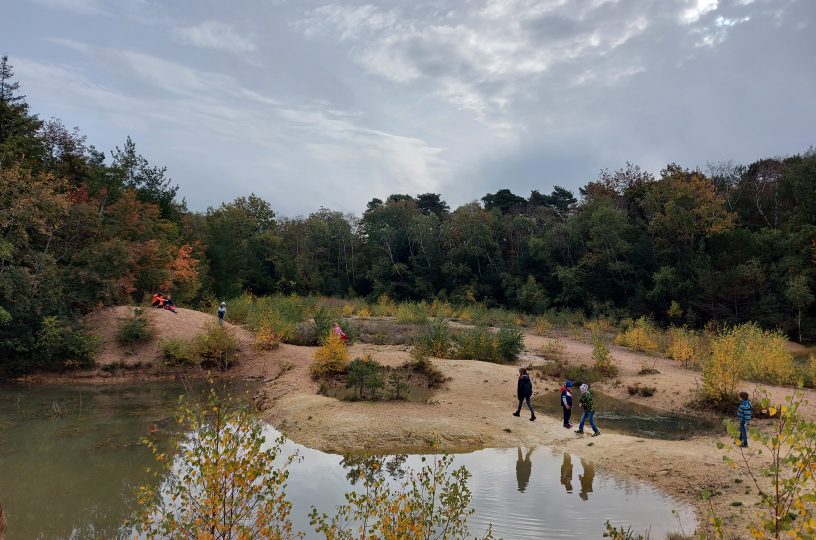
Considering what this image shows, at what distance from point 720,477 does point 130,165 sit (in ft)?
123

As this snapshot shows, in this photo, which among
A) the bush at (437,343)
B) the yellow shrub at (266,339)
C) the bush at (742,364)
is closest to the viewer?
the bush at (742,364)

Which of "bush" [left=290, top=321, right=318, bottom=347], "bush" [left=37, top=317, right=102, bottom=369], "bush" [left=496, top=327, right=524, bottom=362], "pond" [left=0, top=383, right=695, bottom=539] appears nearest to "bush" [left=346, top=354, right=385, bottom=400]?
"pond" [left=0, top=383, right=695, bottom=539]

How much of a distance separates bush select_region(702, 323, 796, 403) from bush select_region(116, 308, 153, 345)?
23.3 metres

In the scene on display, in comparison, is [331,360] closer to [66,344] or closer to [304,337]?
[304,337]

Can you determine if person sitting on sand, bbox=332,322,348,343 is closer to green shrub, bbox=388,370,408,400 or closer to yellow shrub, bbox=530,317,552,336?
green shrub, bbox=388,370,408,400

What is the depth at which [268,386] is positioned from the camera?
2014 centimetres

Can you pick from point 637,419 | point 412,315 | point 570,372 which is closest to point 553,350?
point 570,372

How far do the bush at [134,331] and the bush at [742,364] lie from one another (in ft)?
76.4

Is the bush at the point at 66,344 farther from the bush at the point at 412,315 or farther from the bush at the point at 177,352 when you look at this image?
the bush at the point at 412,315

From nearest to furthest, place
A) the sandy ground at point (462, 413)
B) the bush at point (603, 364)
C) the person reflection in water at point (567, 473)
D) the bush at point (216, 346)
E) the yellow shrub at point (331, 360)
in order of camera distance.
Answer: the person reflection in water at point (567, 473)
the sandy ground at point (462, 413)
the yellow shrub at point (331, 360)
the bush at point (603, 364)
the bush at point (216, 346)

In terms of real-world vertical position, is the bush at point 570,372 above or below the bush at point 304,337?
below

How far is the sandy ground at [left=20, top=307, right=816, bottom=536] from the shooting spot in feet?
34.9

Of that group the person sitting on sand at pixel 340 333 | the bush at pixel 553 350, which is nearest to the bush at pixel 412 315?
the bush at pixel 553 350

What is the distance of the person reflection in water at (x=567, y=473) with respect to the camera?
10156 millimetres
